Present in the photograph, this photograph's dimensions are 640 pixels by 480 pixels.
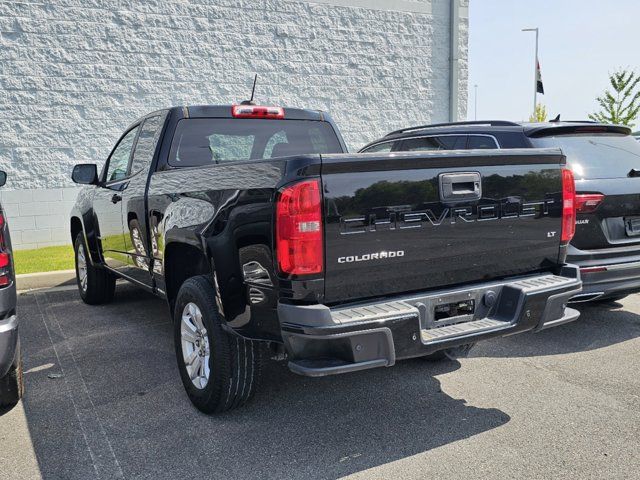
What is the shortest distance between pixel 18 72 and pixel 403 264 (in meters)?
9.60

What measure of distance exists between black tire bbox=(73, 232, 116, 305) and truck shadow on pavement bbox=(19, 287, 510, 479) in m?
1.62

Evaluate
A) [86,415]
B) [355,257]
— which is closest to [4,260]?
[86,415]

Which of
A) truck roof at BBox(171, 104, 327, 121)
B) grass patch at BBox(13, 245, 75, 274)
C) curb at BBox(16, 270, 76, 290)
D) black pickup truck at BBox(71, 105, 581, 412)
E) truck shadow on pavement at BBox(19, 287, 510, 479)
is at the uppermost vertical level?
truck roof at BBox(171, 104, 327, 121)

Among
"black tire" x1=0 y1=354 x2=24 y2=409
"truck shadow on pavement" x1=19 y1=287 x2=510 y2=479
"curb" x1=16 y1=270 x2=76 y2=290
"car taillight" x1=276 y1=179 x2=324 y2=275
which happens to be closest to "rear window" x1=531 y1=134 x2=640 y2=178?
"truck shadow on pavement" x1=19 y1=287 x2=510 y2=479

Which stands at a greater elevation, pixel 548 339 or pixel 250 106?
pixel 250 106

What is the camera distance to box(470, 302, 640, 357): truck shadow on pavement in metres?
4.90

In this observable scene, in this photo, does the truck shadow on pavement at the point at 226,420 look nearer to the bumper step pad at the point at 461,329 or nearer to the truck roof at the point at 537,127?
the bumper step pad at the point at 461,329

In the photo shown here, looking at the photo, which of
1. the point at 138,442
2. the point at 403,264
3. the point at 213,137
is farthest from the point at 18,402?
the point at 403,264

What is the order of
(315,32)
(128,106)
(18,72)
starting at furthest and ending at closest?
(315,32) → (128,106) → (18,72)

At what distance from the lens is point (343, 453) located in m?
3.24

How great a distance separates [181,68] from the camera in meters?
11.5

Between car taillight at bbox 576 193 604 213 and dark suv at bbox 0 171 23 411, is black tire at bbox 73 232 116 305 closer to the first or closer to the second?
dark suv at bbox 0 171 23 411

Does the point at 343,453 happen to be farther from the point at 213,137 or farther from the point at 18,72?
the point at 18,72

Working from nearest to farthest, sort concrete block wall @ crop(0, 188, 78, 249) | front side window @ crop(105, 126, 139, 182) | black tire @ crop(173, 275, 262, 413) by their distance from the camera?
black tire @ crop(173, 275, 262, 413) < front side window @ crop(105, 126, 139, 182) < concrete block wall @ crop(0, 188, 78, 249)
